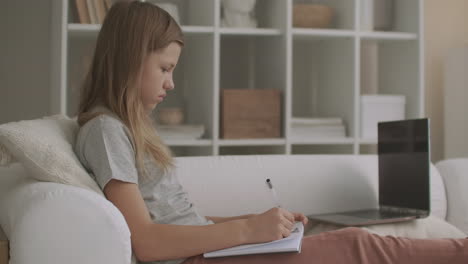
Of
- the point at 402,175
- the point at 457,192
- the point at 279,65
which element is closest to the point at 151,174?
the point at 402,175

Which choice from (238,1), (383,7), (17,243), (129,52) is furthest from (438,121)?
(17,243)

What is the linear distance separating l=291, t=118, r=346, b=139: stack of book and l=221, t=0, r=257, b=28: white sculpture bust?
0.50 meters

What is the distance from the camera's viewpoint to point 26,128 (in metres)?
1.24

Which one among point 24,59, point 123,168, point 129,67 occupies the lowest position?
point 123,168

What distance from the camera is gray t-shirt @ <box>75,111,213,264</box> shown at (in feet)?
4.05

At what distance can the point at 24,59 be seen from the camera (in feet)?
9.70

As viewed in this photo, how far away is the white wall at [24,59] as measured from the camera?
293 cm

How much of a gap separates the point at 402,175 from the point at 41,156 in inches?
49.2

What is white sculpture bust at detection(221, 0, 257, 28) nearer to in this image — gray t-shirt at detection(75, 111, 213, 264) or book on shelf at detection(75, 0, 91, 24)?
book on shelf at detection(75, 0, 91, 24)

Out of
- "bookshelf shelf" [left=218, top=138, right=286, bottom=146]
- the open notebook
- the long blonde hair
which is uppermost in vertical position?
the long blonde hair

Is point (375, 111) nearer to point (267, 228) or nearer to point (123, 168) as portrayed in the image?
point (267, 228)

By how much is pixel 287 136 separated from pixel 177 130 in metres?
0.48

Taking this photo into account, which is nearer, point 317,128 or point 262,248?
point 262,248

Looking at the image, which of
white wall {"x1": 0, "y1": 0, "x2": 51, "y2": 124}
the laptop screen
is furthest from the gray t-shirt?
white wall {"x1": 0, "y1": 0, "x2": 51, "y2": 124}
